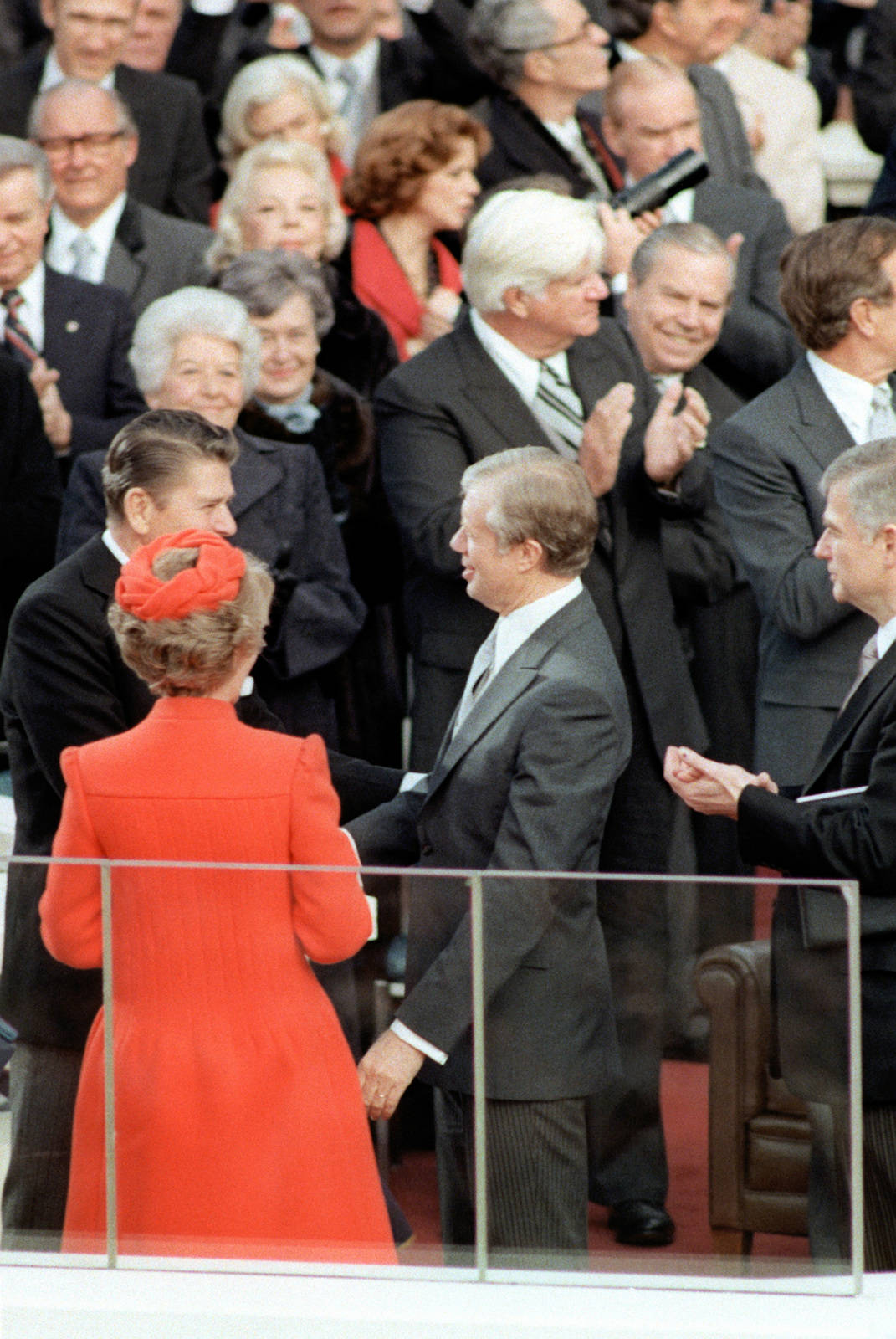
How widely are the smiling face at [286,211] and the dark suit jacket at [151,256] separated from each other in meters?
0.22

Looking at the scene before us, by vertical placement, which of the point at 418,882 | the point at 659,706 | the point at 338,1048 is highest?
the point at 418,882

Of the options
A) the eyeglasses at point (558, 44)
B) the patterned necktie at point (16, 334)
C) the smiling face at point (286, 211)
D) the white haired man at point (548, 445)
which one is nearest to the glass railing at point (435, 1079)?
the white haired man at point (548, 445)

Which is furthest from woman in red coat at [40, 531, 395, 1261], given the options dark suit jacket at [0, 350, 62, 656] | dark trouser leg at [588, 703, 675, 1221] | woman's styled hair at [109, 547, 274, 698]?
dark suit jacket at [0, 350, 62, 656]

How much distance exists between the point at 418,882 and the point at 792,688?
1482 millimetres

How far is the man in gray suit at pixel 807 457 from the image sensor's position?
3.68 meters

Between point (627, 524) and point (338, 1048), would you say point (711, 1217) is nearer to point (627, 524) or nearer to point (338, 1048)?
point (338, 1048)

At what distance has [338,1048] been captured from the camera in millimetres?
2504

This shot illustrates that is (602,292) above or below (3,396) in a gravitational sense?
above

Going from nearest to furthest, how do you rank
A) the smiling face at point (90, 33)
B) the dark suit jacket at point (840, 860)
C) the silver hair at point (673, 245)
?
the dark suit jacket at point (840, 860), the silver hair at point (673, 245), the smiling face at point (90, 33)

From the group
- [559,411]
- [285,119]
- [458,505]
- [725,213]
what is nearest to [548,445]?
[559,411]

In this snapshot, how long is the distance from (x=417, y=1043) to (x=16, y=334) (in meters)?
2.75

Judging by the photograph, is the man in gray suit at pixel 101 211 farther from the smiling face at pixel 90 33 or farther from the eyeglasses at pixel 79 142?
the smiling face at pixel 90 33

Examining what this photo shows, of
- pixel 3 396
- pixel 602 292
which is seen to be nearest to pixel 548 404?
pixel 602 292

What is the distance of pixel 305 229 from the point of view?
5.10 m
